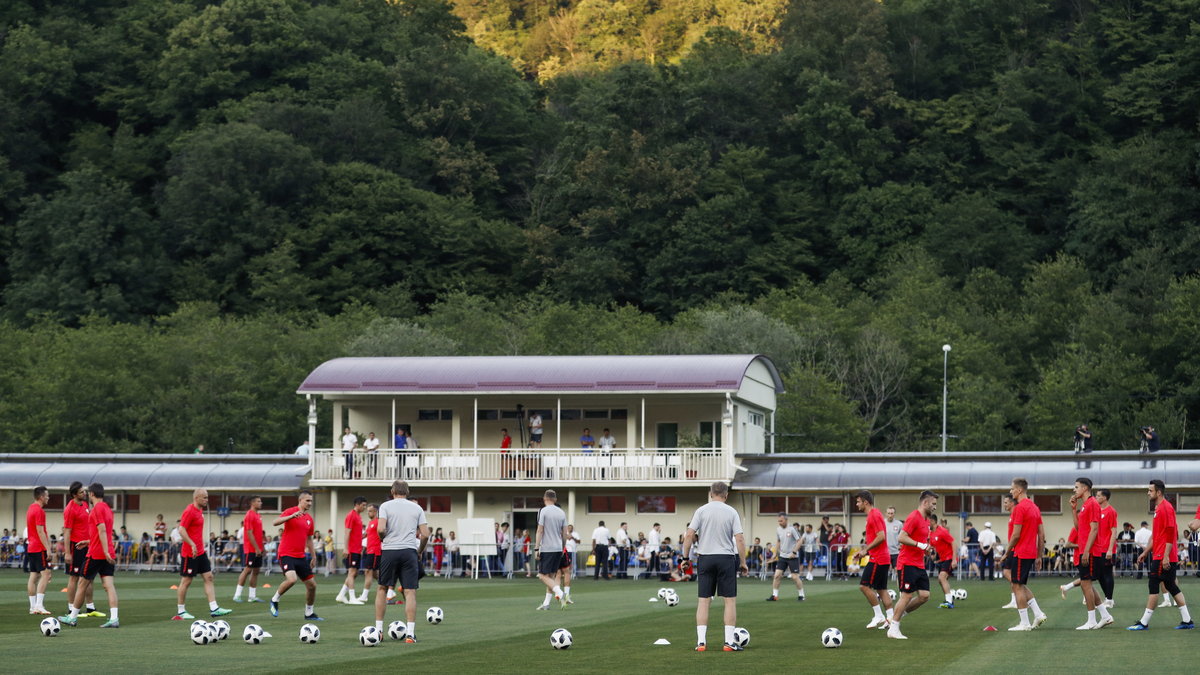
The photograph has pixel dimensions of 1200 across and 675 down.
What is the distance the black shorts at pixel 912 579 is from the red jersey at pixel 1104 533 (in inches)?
98.5

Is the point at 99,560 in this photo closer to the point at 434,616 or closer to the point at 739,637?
the point at 434,616

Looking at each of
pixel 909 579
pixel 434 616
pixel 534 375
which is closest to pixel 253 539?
pixel 434 616

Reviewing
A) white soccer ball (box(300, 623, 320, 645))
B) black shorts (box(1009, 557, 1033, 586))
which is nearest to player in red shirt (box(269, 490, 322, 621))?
white soccer ball (box(300, 623, 320, 645))

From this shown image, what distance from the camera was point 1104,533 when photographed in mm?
20562

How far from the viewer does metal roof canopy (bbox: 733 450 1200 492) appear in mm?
44750

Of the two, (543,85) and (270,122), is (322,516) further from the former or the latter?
(543,85)

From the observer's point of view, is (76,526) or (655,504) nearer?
(76,526)

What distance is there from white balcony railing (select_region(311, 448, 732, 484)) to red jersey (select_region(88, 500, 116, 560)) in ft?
90.0

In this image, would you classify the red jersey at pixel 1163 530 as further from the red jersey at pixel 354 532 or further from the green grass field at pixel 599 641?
the red jersey at pixel 354 532

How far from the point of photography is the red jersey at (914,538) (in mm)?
19672

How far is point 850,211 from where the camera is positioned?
291 ft

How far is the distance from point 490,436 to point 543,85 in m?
65.4

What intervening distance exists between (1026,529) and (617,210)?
70.5m

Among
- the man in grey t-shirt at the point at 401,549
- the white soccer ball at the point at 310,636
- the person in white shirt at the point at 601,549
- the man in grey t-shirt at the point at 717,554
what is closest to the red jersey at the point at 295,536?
the white soccer ball at the point at 310,636
